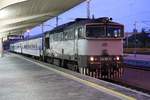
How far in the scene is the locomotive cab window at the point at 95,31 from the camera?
2316 centimetres

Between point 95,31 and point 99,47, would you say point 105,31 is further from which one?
point 99,47

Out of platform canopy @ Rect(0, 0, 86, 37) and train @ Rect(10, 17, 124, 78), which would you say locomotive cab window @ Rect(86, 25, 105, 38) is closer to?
train @ Rect(10, 17, 124, 78)

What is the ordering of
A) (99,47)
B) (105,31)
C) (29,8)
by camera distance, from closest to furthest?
(99,47), (105,31), (29,8)

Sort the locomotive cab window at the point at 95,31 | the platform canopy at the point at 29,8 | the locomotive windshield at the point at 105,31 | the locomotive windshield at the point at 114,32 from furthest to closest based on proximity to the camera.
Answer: the platform canopy at the point at 29,8, the locomotive windshield at the point at 114,32, the locomotive windshield at the point at 105,31, the locomotive cab window at the point at 95,31

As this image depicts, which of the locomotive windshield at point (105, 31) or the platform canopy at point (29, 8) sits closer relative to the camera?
the locomotive windshield at point (105, 31)

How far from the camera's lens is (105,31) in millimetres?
23609

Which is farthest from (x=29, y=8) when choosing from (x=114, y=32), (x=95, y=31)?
(x=114, y=32)

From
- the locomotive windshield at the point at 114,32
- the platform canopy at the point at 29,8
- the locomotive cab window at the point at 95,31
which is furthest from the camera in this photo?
the platform canopy at the point at 29,8

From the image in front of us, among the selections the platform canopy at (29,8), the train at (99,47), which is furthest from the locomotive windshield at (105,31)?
the platform canopy at (29,8)

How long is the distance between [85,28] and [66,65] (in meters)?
7.09

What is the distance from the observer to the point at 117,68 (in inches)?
938

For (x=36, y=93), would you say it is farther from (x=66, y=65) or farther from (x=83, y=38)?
(x=66, y=65)

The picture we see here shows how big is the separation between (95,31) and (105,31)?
1.90ft

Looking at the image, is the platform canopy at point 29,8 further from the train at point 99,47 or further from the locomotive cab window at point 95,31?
the locomotive cab window at point 95,31
